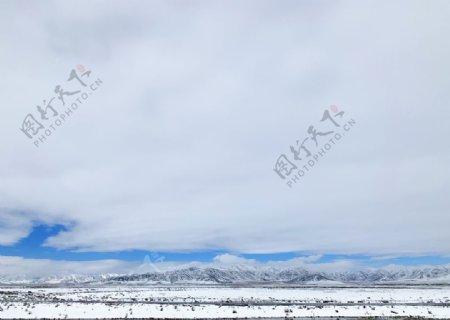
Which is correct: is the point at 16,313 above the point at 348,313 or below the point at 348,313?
above

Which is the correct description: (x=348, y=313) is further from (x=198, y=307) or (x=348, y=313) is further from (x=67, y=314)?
(x=67, y=314)

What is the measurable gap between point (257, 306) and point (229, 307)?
13.7 feet

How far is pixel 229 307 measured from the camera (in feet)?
180

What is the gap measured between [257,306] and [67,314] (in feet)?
77.0

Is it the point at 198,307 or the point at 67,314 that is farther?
the point at 198,307

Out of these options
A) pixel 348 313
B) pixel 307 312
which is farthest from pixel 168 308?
pixel 348 313

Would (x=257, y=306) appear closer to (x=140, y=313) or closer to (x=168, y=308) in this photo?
(x=168, y=308)

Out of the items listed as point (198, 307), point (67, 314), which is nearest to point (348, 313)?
point (198, 307)

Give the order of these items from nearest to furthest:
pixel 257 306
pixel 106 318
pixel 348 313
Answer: pixel 106 318
pixel 348 313
pixel 257 306

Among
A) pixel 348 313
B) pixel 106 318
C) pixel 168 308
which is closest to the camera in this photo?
pixel 106 318

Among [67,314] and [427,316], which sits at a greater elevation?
[67,314]

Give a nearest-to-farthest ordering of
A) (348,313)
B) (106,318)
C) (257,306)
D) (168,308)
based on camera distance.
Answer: (106,318)
(348,313)
(168,308)
(257,306)

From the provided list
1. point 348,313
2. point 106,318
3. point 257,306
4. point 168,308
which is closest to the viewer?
point 106,318

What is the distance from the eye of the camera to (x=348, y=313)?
161 ft
